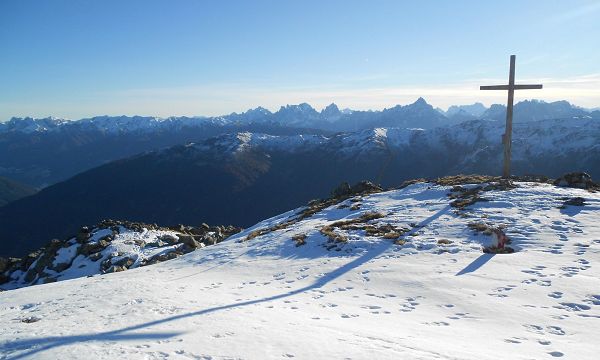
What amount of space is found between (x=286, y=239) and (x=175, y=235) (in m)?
23.5

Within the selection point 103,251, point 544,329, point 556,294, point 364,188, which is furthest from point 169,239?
point 544,329

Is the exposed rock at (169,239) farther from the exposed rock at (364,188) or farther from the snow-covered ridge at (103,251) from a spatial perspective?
the exposed rock at (364,188)

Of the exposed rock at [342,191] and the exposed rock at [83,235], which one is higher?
the exposed rock at [342,191]

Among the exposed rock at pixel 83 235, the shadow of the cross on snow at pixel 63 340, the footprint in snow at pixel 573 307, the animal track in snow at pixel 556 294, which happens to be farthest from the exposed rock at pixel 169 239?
the footprint in snow at pixel 573 307

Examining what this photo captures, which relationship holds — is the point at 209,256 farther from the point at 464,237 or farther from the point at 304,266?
the point at 464,237

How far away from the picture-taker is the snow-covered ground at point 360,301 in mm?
9578

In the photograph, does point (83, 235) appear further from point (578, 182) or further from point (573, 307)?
point (573, 307)

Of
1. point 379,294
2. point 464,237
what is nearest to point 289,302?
point 379,294

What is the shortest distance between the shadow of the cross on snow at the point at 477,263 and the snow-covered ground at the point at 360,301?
4.2 inches

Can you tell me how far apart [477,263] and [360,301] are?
550 cm

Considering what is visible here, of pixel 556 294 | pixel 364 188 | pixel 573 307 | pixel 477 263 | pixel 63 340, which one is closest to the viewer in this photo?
pixel 63 340

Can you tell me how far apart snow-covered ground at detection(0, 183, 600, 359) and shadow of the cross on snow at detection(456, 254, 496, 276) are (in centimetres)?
11

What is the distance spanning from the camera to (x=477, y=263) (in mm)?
15992

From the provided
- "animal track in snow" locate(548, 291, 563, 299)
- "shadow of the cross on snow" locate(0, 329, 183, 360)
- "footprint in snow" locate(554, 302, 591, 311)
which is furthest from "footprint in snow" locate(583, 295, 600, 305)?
"shadow of the cross on snow" locate(0, 329, 183, 360)
